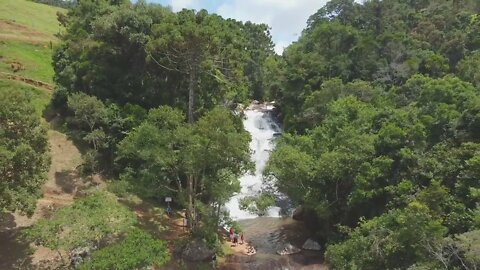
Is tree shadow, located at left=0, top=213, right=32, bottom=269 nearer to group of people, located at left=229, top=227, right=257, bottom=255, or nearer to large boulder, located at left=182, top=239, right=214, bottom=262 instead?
large boulder, located at left=182, top=239, right=214, bottom=262

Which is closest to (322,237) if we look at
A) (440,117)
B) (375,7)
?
(440,117)

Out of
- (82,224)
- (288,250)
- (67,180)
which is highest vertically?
(67,180)

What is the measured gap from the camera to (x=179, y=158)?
2978 cm

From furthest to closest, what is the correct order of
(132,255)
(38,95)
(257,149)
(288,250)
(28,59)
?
1. (257,149)
2. (28,59)
3. (38,95)
4. (288,250)
5. (132,255)

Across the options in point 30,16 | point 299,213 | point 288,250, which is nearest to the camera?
point 288,250

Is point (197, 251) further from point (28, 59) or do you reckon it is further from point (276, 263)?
point (28, 59)

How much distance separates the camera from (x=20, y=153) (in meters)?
25.2

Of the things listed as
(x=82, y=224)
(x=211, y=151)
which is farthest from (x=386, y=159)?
(x=82, y=224)

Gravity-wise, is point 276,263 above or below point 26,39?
below

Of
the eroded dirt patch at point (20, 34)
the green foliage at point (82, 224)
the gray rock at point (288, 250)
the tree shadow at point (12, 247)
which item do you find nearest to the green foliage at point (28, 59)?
the eroded dirt patch at point (20, 34)

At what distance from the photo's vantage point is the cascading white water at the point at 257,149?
42.7m

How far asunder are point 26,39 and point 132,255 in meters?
44.7

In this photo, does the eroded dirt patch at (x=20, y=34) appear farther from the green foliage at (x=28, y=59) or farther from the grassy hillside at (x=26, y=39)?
the green foliage at (x=28, y=59)

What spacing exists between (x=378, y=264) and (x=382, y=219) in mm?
3038
